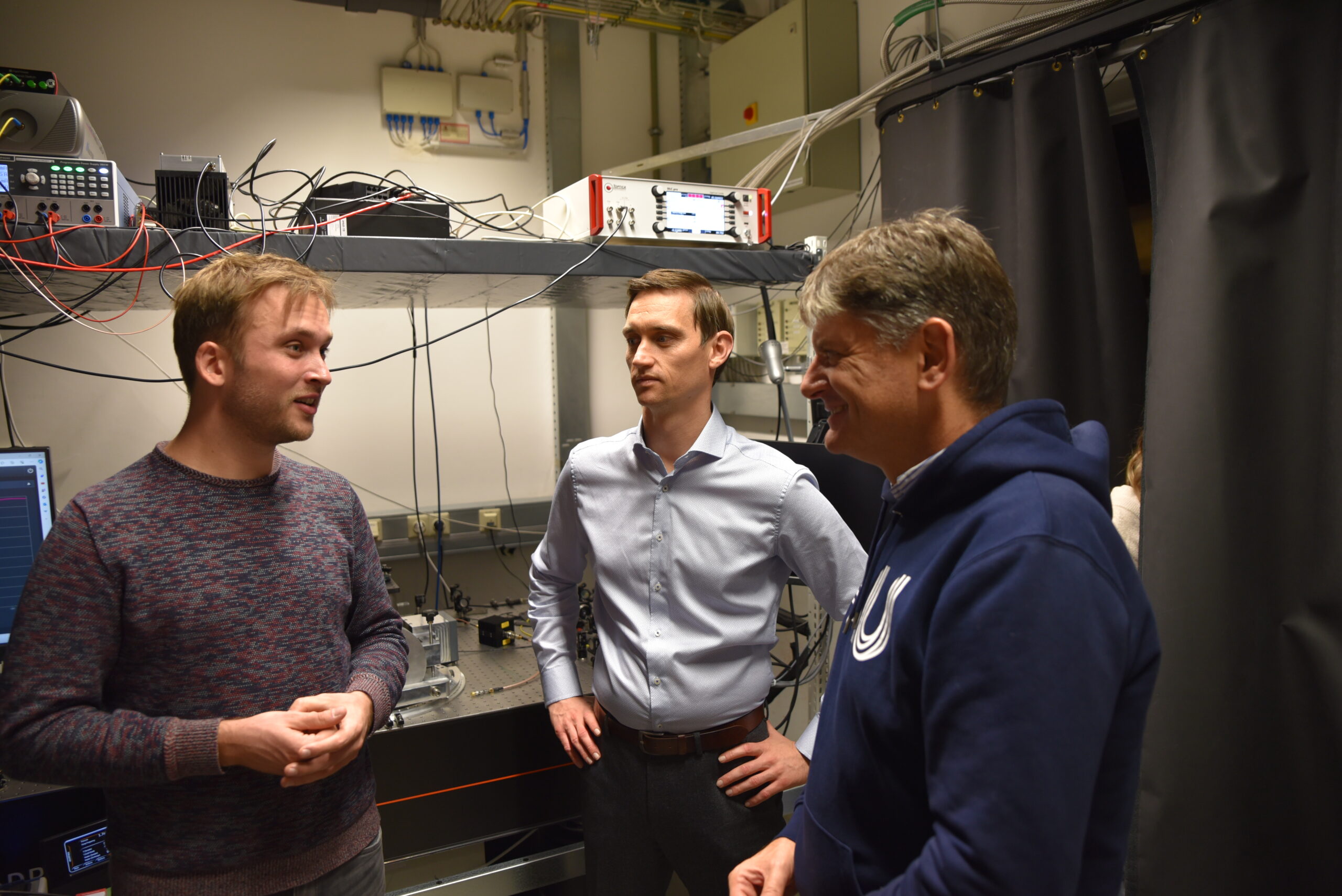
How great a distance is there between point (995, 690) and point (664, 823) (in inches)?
38.0

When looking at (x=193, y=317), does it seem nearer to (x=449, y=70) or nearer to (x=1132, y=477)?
Result: (x=1132, y=477)

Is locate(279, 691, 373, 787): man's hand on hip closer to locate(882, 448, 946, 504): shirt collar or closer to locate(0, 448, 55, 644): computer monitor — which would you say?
locate(882, 448, 946, 504): shirt collar

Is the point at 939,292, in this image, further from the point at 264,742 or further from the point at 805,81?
the point at 805,81

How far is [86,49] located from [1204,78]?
338cm

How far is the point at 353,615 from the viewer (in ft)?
Answer: 4.38

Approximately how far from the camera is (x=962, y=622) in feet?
2.29

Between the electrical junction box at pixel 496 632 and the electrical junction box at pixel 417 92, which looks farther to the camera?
the electrical junction box at pixel 417 92

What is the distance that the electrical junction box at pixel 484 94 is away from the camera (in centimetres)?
332

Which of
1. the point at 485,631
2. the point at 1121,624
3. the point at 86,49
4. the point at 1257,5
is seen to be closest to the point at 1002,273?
the point at 1121,624

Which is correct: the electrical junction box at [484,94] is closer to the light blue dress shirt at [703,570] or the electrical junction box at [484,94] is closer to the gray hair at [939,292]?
the light blue dress shirt at [703,570]

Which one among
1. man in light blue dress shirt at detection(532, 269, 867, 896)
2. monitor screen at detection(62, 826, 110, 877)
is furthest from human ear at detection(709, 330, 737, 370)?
monitor screen at detection(62, 826, 110, 877)

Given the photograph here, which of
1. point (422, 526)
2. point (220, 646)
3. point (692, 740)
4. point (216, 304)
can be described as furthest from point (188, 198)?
point (422, 526)

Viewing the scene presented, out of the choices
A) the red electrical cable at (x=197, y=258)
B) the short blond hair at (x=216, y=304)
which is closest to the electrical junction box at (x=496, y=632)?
the red electrical cable at (x=197, y=258)

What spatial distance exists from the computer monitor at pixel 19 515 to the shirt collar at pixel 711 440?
1.33 m
